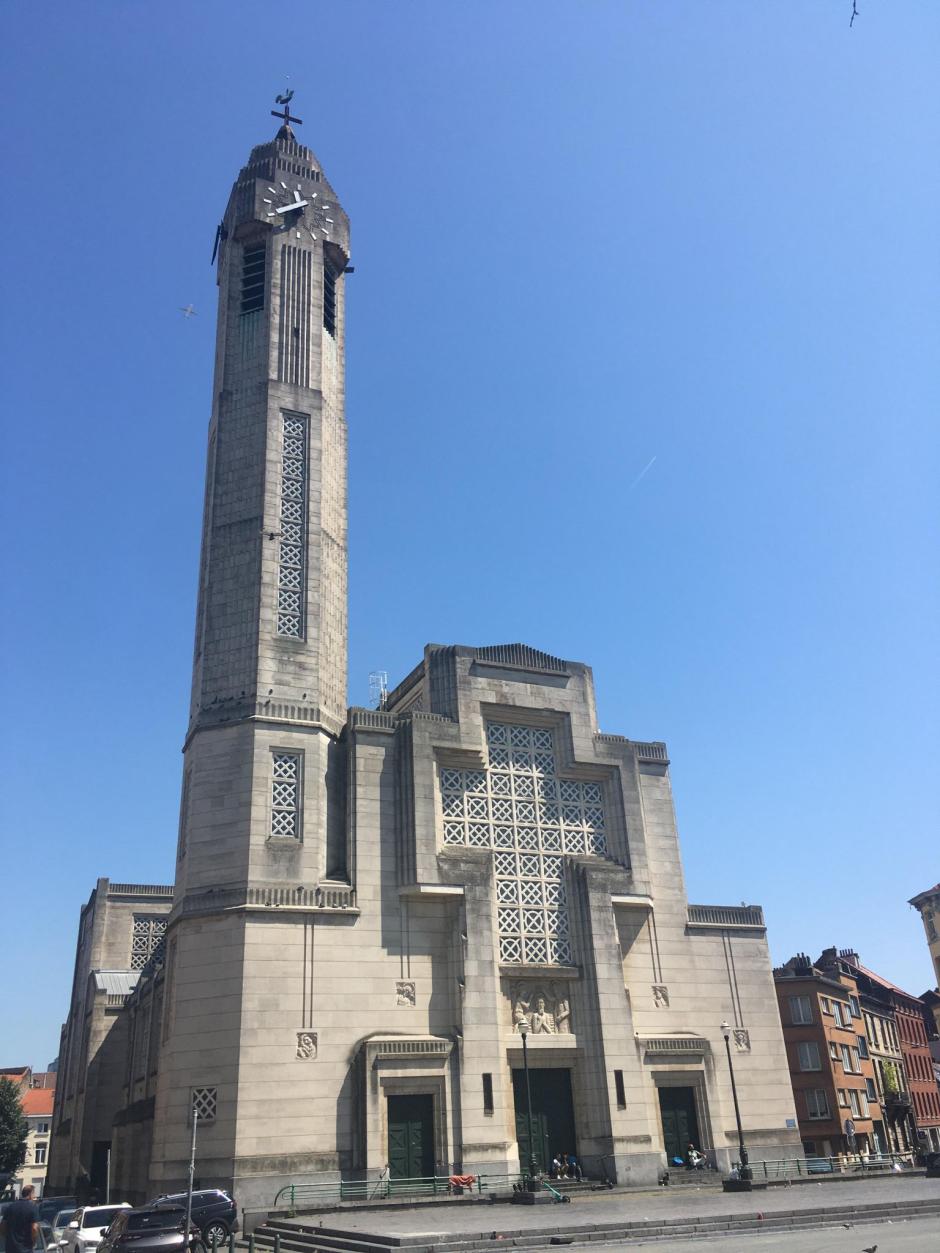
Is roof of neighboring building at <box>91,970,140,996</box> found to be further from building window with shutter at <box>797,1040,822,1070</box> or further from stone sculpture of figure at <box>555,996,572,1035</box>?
building window with shutter at <box>797,1040,822,1070</box>

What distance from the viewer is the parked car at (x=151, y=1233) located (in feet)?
65.0

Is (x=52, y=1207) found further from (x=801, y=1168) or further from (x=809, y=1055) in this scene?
(x=809, y=1055)

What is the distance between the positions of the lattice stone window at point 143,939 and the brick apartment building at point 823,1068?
1390 inches

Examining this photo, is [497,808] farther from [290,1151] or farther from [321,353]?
[321,353]

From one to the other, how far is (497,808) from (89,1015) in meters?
30.5

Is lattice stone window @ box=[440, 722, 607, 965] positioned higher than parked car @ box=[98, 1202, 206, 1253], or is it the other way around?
lattice stone window @ box=[440, 722, 607, 965]

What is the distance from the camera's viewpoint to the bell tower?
3092 centimetres

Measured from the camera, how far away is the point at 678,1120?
120 feet

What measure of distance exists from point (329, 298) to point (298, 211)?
376 centimetres

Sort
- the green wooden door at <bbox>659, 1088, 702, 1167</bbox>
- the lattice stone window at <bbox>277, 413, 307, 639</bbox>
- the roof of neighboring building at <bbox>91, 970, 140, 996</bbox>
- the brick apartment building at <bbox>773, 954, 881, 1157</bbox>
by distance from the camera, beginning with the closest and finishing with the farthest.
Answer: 1. the green wooden door at <bbox>659, 1088, 702, 1167</bbox>
2. the lattice stone window at <bbox>277, 413, 307, 639</bbox>
3. the brick apartment building at <bbox>773, 954, 881, 1157</bbox>
4. the roof of neighboring building at <bbox>91, 970, 140, 996</bbox>

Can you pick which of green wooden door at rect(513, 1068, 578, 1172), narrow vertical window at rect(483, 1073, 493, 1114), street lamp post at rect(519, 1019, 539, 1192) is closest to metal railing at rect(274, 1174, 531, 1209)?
street lamp post at rect(519, 1019, 539, 1192)

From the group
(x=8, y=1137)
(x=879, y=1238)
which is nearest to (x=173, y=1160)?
(x=879, y=1238)

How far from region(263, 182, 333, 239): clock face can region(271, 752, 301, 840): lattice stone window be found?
74.4 ft

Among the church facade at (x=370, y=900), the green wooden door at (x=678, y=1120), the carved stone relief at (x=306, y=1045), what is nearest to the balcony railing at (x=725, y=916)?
the church facade at (x=370, y=900)
